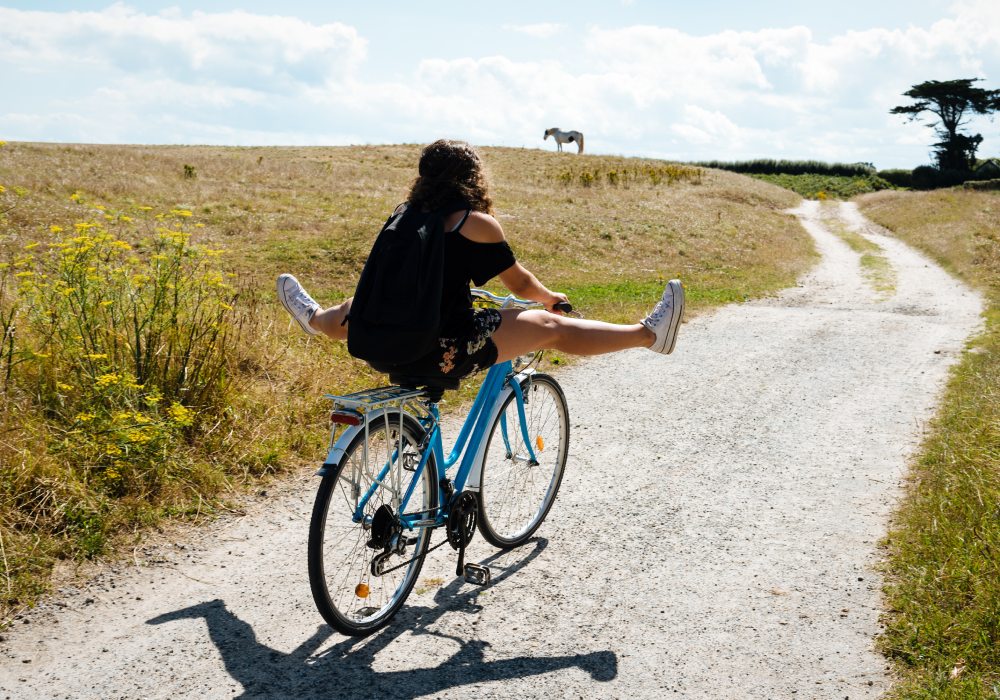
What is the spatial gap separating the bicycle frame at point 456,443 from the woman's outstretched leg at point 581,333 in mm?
318

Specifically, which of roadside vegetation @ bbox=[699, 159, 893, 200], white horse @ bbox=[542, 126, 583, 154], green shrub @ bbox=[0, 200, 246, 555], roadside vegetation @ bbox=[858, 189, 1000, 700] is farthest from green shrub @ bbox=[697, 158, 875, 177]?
green shrub @ bbox=[0, 200, 246, 555]

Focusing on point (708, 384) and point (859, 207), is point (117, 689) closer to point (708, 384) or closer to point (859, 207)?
point (708, 384)

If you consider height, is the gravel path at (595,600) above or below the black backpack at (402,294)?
below

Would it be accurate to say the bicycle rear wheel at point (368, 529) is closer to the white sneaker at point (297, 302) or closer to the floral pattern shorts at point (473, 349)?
the floral pattern shorts at point (473, 349)

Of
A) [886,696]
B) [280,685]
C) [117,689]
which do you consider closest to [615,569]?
[886,696]

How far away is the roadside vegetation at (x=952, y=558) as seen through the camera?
11.6 feet

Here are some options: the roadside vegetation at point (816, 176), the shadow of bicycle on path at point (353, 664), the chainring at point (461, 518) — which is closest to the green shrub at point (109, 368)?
the shadow of bicycle on path at point (353, 664)

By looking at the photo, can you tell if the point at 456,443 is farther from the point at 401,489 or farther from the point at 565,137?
the point at 565,137

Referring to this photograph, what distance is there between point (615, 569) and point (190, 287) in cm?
414

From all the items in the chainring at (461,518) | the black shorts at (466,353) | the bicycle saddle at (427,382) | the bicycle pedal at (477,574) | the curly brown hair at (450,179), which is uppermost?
the curly brown hair at (450,179)

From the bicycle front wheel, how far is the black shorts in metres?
0.58

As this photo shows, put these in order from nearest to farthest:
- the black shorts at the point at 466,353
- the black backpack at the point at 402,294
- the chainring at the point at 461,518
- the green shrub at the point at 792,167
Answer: the black backpack at the point at 402,294 < the black shorts at the point at 466,353 < the chainring at the point at 461,518 < the green shrub at the point at 792,167

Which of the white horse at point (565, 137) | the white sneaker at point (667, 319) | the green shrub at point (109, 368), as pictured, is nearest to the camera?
the white sneaker at point (667, 319)

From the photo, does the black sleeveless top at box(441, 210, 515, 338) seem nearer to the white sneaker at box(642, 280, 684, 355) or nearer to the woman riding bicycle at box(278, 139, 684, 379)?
the woman riding bicycle at box(278, 139, 684, 379)
